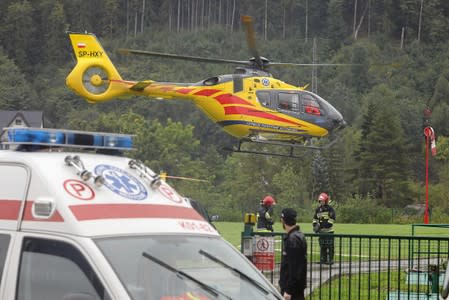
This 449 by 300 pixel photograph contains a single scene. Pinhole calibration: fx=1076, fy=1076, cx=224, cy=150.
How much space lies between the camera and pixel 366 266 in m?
14.2

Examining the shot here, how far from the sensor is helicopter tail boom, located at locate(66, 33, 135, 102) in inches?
1267

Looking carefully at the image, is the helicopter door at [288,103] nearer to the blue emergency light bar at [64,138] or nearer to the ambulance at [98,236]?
the blue emergency light bar at [64,138]

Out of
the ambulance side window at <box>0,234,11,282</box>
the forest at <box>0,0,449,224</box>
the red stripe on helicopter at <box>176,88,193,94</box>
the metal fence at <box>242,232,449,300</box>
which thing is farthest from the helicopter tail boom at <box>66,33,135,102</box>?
the ambulance side window at <box>0,234,11,282</box>

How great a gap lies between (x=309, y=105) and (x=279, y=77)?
4100 inches

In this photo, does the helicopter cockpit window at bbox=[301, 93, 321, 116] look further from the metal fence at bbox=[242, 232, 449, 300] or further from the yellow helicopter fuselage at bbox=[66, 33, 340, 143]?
the metal fence at bbox=[242, 232, 449, 300]

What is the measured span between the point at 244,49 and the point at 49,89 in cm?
2983

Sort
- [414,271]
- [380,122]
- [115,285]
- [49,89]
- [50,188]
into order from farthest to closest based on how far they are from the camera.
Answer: [49,89] < [380,122] < [414,271] < [50,188] < [115,285]

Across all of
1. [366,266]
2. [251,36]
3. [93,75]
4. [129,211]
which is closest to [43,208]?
[129,211]

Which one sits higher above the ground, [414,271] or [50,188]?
[50,188]

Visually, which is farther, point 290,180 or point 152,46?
point 152,46

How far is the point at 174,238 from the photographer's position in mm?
6328

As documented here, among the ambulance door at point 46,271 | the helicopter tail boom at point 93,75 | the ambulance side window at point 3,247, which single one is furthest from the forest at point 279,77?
the ambulance door at point 46,271

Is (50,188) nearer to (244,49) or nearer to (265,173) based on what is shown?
(265,173)

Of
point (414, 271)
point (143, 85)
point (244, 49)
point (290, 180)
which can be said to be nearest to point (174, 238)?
point (414, 271)
